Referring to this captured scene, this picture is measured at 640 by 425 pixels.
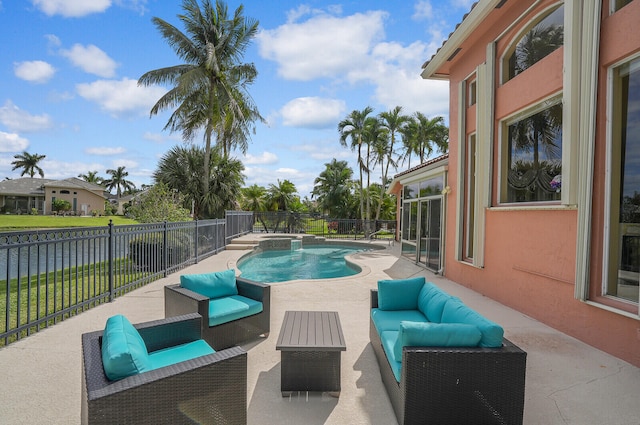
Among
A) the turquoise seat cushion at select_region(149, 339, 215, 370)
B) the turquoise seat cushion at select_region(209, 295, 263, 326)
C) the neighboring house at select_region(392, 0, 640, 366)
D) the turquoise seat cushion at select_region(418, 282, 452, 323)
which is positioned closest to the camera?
the turquoise seat cushion at select_region(149, 339, 215, 370)

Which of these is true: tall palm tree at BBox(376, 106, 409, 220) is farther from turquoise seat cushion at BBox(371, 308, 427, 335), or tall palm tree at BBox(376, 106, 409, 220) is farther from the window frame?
turquoise seat cushion at BBox(371, 308, 427, 335)

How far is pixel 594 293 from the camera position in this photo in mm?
4449

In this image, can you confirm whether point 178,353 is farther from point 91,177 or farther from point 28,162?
point 91,177

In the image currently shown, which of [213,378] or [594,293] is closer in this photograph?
[213,378]

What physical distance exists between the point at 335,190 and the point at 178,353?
81.3 ft

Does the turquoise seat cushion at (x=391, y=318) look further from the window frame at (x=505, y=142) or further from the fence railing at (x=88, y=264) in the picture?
the fence railing at (x=88, y=264)

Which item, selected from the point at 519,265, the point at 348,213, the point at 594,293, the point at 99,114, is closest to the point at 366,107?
the point at 348,213

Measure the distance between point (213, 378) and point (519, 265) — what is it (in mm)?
5838

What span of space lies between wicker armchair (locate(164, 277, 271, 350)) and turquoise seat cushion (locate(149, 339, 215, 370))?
71 centimetres

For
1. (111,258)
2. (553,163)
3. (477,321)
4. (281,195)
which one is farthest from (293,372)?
(281,195)

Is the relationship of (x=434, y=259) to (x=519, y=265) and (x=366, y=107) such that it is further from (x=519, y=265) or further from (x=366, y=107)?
(x=366, y=107)

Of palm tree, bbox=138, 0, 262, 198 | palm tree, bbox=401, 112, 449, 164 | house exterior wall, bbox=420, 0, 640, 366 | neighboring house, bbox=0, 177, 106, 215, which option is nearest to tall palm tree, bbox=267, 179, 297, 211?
palm tree, bbox=401, 112, 449, 164

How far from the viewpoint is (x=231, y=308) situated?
4.08m

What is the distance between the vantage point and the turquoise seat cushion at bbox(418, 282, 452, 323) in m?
3.54
